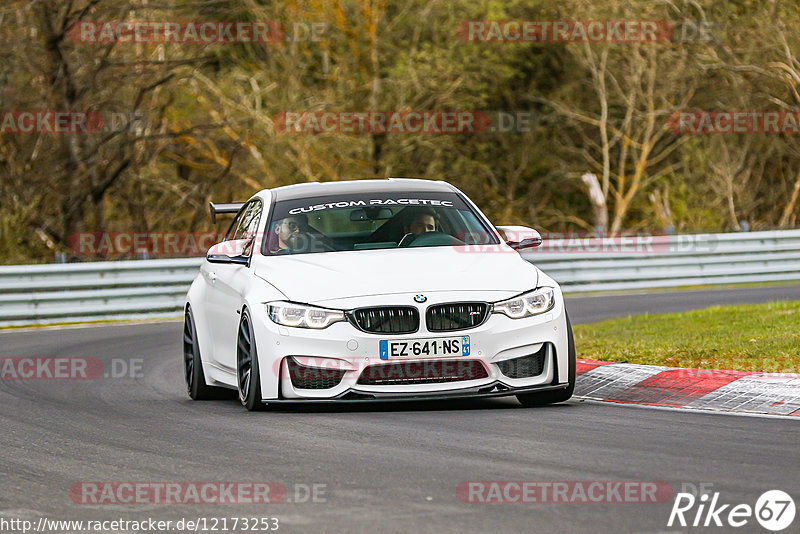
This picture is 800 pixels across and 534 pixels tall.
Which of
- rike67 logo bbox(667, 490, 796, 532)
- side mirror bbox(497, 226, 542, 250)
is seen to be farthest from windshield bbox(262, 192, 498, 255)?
rike67 logo bbox(667, 490, 796, 532)

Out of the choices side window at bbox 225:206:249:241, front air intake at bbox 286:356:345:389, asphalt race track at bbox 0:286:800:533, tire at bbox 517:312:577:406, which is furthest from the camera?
side window at bbox 225:206:249:241

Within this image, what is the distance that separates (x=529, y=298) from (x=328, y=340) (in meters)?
1.35

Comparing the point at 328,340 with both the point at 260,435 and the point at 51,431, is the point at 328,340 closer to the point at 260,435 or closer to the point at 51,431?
the point at 260,435

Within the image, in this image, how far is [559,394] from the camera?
9.75 m

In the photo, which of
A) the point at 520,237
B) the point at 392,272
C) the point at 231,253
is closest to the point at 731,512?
the point at 392,272

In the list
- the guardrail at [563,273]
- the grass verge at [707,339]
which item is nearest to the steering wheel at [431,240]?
the grass verge at [707,339]

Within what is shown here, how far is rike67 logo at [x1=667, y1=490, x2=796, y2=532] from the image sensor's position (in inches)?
221

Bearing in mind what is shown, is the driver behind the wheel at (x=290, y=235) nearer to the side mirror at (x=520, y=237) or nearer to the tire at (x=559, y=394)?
the side mirror at (x=520, y=237)

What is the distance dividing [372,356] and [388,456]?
1.70 m

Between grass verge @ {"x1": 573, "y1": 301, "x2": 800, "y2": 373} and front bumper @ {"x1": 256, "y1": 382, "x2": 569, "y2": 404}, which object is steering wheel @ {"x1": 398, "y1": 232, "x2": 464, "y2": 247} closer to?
front bumper @ {"x1": 256, "y1": 382, "x2": 569, "y2": 404}

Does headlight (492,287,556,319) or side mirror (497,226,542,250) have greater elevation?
side mirror (497,226,542,250)

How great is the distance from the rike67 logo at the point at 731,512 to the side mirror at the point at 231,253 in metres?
5.00

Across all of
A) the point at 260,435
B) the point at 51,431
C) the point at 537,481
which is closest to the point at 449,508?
the point at 537,481

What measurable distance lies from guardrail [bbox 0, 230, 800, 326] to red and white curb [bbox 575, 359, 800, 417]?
38.8 ft
